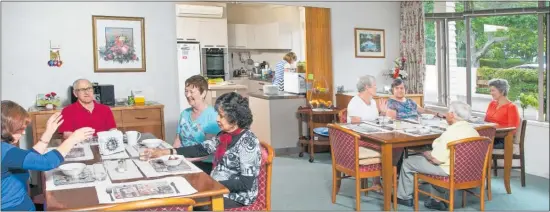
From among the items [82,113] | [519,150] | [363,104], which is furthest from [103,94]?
[519,150]

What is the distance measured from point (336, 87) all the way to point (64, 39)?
325cm

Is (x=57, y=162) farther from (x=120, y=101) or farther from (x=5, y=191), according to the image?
(x=120, y=101)

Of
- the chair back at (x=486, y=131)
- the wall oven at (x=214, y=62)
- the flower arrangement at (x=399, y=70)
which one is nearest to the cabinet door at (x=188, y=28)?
the wall oven at (x=214, y=62)

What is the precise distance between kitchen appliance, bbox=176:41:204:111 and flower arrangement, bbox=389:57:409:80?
9.98 ft

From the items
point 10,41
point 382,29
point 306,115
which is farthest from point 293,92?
point 10,41

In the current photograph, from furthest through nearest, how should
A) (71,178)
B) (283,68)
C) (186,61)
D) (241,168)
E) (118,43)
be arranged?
(186,61) → (283,68) → (118,43) → (241,168) → (71,178)

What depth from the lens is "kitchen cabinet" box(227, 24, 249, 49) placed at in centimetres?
822

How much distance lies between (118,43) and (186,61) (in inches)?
102

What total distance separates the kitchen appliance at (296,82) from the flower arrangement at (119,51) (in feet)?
6.65

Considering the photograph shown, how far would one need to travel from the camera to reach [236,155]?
2.23 m

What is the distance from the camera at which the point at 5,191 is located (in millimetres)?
1973

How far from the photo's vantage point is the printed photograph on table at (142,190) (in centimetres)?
179

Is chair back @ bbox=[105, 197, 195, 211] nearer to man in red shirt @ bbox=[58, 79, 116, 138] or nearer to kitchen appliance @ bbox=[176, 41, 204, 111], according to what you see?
man in red shirt @ bbox=[58, 79, 116, 138]

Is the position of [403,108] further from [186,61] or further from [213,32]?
[213,32]
